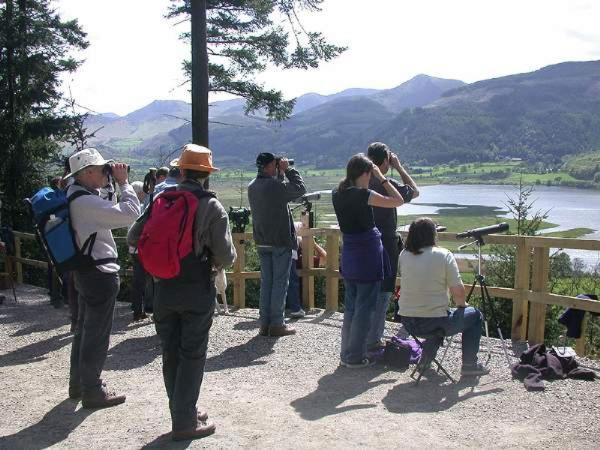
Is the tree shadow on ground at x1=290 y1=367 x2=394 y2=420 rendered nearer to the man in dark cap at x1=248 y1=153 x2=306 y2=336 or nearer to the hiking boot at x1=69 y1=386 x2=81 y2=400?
the man in dark cap at x1=248 y1=153 x2=306 y2=336

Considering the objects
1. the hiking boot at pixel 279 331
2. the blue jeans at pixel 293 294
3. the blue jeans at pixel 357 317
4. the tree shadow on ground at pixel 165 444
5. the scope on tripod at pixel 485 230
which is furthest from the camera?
the blue jeans at pixel 293 294

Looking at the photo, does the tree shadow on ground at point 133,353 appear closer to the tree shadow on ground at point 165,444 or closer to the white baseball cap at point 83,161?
the tree shadow on ground at point 165,444

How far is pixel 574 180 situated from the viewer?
98.6 meters

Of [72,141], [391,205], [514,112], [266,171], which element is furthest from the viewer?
[514,112]

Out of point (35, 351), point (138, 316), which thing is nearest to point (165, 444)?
point (35, 351)

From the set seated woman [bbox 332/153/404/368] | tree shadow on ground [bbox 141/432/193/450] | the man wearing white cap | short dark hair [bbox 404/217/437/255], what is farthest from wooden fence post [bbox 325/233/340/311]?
tree shadow on ground [bbox 141/432/193/450]

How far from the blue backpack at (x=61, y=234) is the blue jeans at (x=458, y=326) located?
242 cm

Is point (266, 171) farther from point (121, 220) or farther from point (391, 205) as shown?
point (121, 220)

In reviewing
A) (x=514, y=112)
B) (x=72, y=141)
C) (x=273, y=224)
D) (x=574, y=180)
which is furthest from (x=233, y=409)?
(x=514, y=112)

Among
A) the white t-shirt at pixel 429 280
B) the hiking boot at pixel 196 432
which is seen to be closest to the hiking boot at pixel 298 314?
the white t-shirt at pixel 429 280

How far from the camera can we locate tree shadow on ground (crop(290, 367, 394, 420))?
14.5ft

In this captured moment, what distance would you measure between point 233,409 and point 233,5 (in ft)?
32.8

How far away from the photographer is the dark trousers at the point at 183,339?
369 centimetres

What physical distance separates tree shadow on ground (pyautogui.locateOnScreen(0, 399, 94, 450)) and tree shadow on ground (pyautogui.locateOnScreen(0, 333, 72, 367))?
1696mm
